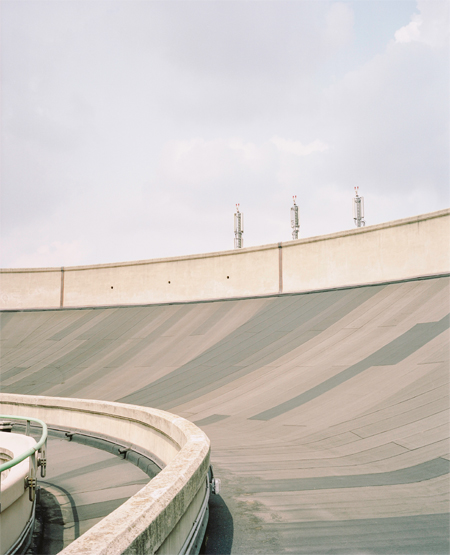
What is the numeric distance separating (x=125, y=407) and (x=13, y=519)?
4.04m

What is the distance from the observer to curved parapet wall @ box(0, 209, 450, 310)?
54.0ft

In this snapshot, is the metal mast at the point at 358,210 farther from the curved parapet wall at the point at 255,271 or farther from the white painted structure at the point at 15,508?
the white painted structure at the point at 15,508

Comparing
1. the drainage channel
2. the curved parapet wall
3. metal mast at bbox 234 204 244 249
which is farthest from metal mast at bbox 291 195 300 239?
the drainage channel

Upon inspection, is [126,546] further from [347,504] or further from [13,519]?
[347,504]

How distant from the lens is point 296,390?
1198cm

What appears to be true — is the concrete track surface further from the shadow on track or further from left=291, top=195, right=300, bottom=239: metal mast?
left=291, top=195, right=300, bottom=239: metal mast

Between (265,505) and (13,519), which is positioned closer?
(13,519)

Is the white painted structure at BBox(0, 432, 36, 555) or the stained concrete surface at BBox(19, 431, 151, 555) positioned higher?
the white painted structure at BBox(0, 432, 36, 555)

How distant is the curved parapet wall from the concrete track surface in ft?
2.40

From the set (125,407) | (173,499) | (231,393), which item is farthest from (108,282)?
(173,499)

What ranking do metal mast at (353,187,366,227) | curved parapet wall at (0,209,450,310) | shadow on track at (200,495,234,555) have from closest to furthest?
shadow on track at (200,495,234,555)
curved parapet wall at (0,209,450,310)
metal mast at (353,187,366,227)

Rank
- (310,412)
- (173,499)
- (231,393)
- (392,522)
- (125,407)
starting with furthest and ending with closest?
1. (231,393)
2. (310,412)
3. (125,407)
4. (392,522)
5. (173,499)

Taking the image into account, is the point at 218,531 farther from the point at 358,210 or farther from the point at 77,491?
the point at 358,210

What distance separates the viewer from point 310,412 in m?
10.5
